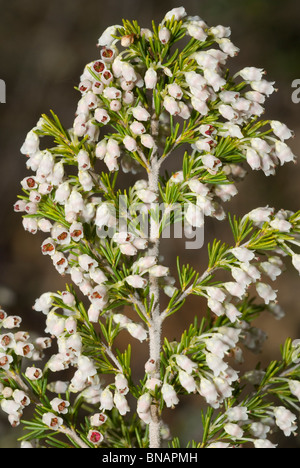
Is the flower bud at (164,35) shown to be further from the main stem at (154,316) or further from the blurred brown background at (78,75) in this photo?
the blurred brown background at (78,75)

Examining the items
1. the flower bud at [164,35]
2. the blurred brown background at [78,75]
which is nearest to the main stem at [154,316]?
the flower bud at [164,35]

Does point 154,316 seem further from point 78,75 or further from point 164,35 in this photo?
point 78,75

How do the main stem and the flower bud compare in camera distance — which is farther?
the main stem

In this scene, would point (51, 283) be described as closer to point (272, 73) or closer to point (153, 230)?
point (272, 73)

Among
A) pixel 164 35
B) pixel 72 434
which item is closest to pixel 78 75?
pixel 164 35

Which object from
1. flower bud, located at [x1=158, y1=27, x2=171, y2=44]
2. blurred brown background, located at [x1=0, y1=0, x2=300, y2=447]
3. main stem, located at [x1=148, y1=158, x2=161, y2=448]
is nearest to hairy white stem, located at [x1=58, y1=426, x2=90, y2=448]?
main stem, located at [x1=148, y1=158, x2=161, y2=448]

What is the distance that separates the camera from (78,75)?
5652 millimetres

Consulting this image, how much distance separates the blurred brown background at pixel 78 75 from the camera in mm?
5379

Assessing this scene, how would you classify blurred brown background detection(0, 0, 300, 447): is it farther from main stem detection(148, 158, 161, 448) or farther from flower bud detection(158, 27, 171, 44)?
flower bud detection(158, 27, 171, 44)

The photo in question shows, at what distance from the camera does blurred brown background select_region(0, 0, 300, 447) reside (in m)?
5.38

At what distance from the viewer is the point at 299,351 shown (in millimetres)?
1879
